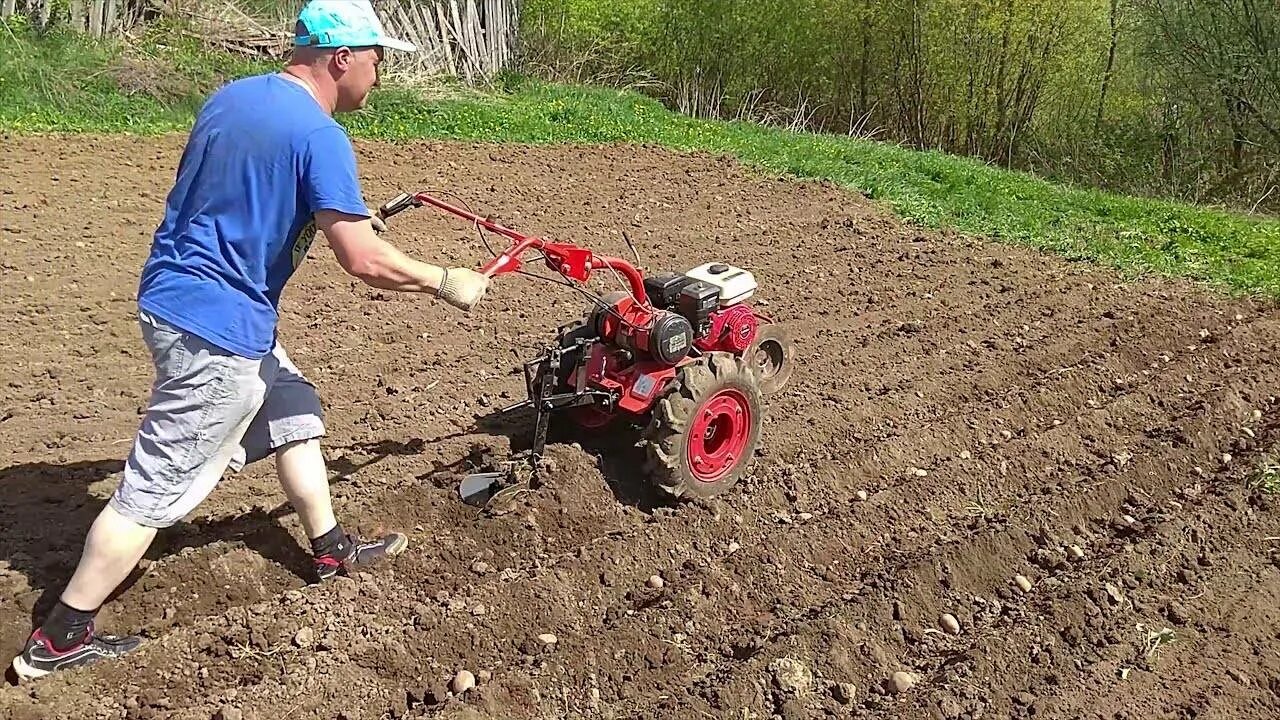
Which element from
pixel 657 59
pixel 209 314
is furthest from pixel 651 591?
pixel 657 59

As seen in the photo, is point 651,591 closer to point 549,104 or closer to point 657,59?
point 549,104

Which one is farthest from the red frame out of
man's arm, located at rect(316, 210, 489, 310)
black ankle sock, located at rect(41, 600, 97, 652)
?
black ankle sock, located at rect(41, 600, 97, 652)

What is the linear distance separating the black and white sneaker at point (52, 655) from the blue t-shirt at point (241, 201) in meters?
1.02

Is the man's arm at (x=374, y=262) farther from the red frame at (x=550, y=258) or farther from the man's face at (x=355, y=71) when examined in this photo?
the man's face at (x=355, y=71)

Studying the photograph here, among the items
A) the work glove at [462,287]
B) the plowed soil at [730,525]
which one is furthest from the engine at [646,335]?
the work glove at [462,287]

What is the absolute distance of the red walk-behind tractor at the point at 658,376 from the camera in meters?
4.08

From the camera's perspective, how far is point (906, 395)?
18.0 ft

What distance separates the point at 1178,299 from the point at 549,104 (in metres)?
7.63

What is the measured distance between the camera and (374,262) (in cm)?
305

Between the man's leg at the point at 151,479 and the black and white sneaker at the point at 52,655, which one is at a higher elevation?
the man's leg at the point at 151,479

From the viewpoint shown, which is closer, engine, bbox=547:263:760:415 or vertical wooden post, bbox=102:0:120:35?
engine, bbox=547:263:760:415

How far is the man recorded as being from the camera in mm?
2967

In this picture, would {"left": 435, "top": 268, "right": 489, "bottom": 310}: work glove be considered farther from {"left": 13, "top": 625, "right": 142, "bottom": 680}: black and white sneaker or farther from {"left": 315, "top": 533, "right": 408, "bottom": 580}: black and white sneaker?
{"left": 13, "top": 625, "right": 142, "bottom": 680}: black and white sneaker

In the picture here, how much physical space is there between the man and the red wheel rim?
1391 mm
